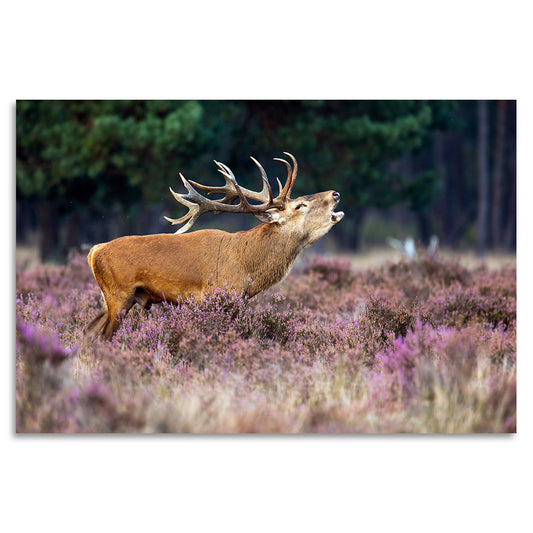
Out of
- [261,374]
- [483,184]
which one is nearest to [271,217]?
[261,374]

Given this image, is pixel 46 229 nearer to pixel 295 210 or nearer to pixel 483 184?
pixel 295 210

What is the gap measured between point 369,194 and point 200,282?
7.90m

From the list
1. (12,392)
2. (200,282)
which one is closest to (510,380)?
(200,282)

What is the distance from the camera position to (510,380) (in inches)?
192

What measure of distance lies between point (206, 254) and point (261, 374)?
47.7 inches

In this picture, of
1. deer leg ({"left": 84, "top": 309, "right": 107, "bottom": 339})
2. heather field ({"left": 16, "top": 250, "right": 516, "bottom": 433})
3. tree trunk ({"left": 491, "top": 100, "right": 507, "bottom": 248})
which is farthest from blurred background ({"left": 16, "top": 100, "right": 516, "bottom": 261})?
tree trunk ({"left": 491, "top": 100, "right": 507, "bottom": 248})

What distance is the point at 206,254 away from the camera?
5488 millimetres

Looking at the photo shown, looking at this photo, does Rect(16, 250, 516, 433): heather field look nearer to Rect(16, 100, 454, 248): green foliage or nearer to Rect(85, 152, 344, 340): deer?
Rect(85, 152, 344, 340): deer

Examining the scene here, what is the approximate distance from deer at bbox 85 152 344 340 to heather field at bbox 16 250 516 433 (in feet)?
0.59

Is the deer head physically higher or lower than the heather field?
higher

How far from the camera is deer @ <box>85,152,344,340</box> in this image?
531 cm

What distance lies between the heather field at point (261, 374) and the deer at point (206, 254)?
0.18 metres

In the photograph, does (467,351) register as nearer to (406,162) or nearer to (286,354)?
(286,354)

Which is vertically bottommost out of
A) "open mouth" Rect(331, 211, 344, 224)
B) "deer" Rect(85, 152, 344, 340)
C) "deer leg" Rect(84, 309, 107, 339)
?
"deer leg" Rect(84, 309, 107, 339)
